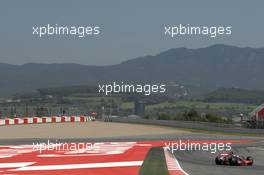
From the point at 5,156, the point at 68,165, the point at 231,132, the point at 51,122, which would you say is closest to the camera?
the point at 68,165

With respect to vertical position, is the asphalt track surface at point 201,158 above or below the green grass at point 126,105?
below

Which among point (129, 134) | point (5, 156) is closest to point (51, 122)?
point (129, 134)

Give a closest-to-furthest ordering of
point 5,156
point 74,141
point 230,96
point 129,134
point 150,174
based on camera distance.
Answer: point 150,174
point 5,156
point 74,141
point 129,134
point 230,96

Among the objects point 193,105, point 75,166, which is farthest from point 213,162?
point 193,105

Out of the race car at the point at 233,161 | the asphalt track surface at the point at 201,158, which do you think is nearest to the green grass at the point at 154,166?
the asphalt track surface at the point at 201,158

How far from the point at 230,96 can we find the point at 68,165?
396ft

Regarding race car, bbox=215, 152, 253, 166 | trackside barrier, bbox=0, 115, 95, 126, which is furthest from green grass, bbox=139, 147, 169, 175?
trackside barrier, bbox=0, 115, 95, 126

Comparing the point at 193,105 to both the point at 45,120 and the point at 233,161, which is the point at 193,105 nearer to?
the point at 45,120

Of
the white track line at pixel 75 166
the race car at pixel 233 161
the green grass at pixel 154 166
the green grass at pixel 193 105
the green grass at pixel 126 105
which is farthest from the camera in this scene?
the green grass at pixel 193 105

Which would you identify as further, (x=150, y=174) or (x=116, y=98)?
(x=116, y=98)

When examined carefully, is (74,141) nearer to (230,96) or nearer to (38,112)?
(38,112)

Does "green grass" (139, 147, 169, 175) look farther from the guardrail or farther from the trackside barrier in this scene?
the trackside barrier

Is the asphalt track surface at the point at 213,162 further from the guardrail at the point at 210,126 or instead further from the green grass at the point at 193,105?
the green grass at the point at 193,105

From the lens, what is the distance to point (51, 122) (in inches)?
2483
